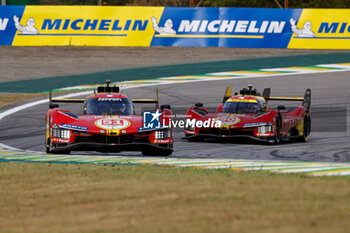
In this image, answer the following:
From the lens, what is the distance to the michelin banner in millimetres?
31672

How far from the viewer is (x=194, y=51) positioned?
112ft

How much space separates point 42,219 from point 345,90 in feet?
69.7

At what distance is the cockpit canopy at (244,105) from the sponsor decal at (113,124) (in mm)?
4419

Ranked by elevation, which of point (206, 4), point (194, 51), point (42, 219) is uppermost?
point (206, 4)

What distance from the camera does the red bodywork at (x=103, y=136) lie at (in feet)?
44.5

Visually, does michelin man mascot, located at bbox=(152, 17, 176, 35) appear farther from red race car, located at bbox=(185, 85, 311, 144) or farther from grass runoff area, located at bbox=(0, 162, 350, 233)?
grass runoff area, located at bbox=(0, 162, 350, 233)

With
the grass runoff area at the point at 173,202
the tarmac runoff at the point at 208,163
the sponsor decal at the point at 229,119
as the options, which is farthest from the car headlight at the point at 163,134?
the grass runoff area at the point at 173,202

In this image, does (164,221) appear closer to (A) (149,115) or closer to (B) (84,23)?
(A) (149,115)

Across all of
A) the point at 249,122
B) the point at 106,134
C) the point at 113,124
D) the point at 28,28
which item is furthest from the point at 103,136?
the point at 28,28

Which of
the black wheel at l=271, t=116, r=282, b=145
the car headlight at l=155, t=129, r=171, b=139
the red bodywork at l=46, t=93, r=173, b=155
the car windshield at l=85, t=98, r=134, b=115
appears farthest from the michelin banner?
the red bodywork at l=46, t=93, r=173, b=155

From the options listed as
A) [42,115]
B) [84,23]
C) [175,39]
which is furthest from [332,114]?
[84,23]

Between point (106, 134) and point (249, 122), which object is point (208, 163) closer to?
point (106, 134)

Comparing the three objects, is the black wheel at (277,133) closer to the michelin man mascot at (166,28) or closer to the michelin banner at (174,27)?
the michelin banner at (174,27)

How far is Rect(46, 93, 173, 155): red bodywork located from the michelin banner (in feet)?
62.3
